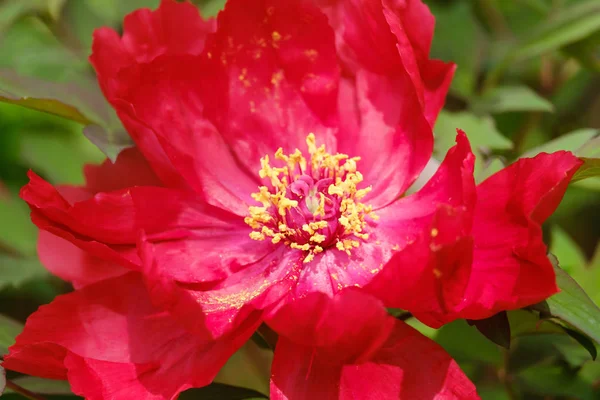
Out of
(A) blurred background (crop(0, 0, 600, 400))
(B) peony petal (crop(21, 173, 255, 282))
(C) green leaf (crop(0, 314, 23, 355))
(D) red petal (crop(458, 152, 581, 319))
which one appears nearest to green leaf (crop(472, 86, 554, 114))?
(A) blurred background (crop(0, 0, 600, 400))

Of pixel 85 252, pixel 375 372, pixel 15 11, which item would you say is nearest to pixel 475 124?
pixel 375 372

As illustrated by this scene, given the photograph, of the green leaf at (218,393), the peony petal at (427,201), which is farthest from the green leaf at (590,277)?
the green leaf at (218,393)

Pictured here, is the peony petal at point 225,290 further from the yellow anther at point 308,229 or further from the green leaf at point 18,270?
the green leaf at point 18,270

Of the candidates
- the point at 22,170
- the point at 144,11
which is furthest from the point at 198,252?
the point at 22,170

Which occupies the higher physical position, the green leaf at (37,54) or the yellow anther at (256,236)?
the green leaf at (37,54)

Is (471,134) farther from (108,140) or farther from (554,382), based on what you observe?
(108,140)

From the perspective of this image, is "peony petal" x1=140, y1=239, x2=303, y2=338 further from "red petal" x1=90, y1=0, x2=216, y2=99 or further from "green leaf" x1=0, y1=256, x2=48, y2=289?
"green leaf" x1=0, y1=256, x2=48, y2=289
